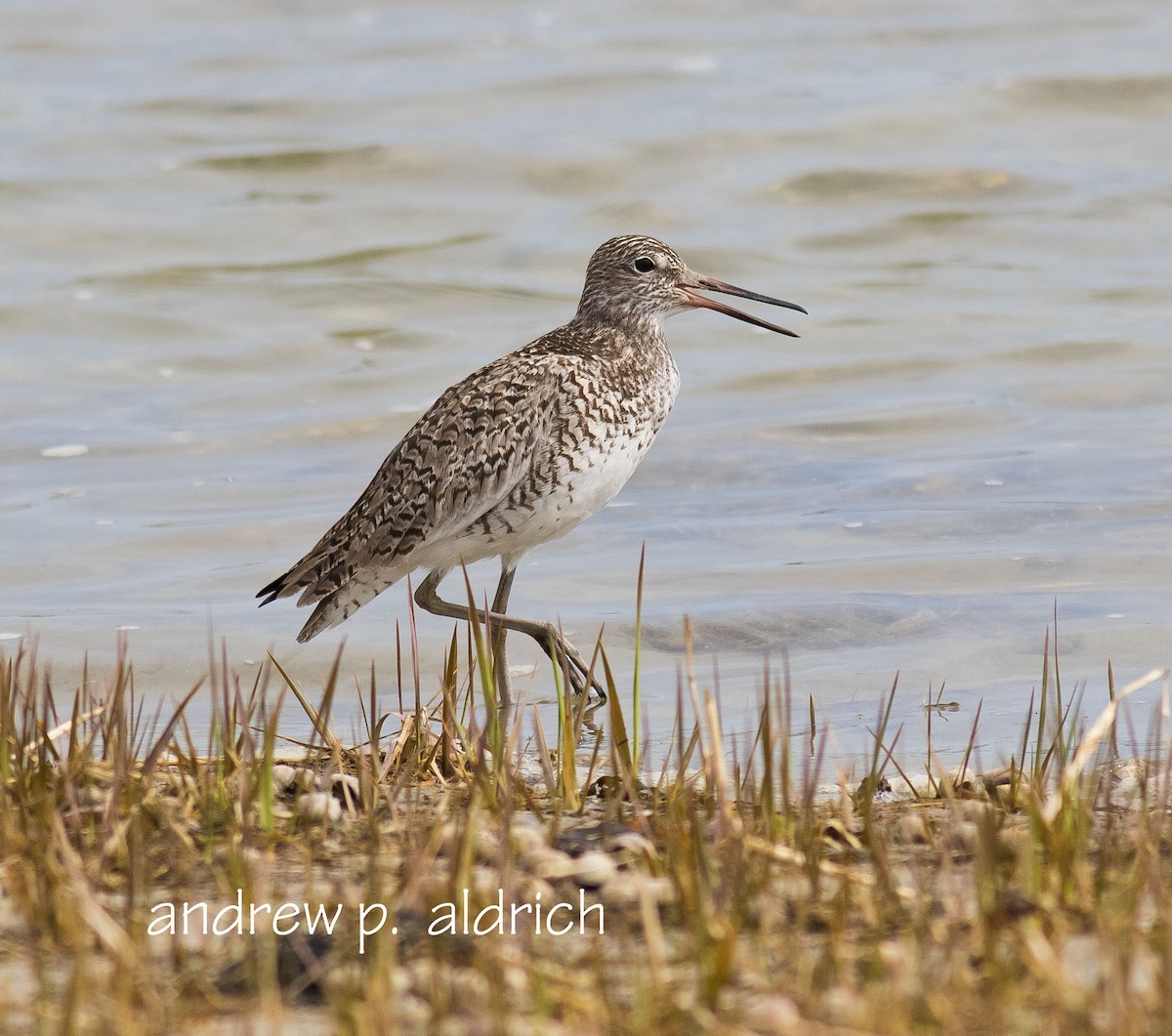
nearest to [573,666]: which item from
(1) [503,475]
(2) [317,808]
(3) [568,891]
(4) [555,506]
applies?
(4) [555,506]

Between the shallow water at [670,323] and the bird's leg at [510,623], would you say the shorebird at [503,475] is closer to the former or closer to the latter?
the bird's leg at [510,623]

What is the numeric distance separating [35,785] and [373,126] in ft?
46.0

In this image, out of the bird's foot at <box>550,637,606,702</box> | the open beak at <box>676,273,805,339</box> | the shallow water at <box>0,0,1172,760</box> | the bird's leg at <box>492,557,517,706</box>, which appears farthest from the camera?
the shallow water at <box>0,0,1172,760</box>

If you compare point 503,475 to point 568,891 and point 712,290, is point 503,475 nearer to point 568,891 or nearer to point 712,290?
point 712,290

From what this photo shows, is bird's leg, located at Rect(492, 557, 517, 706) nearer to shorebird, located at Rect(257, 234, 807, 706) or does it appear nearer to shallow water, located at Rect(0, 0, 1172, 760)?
shorebird, located at Rect(257, 234, 807, 706)

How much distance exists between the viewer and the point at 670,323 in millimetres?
13875

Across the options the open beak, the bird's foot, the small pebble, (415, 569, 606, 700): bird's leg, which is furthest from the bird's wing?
the small pebble

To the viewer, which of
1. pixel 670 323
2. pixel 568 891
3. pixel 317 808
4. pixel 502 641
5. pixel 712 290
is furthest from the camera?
pixel 670 323

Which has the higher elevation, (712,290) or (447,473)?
(712,290)

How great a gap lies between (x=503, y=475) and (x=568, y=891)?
2.93 metres

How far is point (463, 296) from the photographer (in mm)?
13883

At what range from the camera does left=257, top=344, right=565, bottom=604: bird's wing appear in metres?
Answer: 6.11

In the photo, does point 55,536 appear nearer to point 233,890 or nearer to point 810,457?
point 810,457

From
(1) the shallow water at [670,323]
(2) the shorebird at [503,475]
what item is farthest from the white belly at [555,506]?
(1) the shallow water at [670,323]
